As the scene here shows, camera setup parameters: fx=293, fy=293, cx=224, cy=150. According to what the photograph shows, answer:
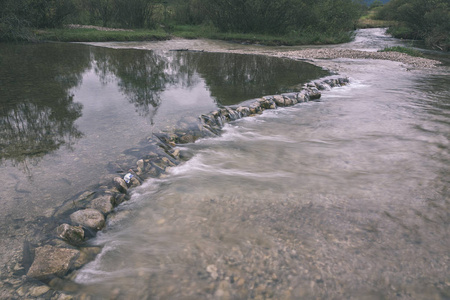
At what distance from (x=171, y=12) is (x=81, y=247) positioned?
39.4 meters

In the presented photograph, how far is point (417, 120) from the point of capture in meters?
7.00

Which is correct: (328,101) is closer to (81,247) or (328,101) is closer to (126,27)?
(81,247)

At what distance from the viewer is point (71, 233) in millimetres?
2807

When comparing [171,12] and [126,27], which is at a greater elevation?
[171,12]

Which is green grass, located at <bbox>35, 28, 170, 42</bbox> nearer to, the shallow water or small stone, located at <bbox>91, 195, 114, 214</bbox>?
the shallow water

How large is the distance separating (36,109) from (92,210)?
152 inches

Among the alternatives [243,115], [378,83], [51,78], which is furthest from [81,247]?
[378,83]


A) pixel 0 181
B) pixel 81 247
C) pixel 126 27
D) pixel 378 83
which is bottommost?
pixel 81 247

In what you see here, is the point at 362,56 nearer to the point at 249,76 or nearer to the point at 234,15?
the point at 249,76

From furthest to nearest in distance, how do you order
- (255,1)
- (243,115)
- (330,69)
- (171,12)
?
(171,12), (255,1), (330,69), (243,115)

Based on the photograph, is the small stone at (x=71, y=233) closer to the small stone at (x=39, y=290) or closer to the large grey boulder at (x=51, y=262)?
the large grey boulder at (x=51, y=262)

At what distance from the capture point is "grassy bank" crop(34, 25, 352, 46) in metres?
19.8

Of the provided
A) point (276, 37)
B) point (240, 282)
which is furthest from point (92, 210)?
point (276, 37)

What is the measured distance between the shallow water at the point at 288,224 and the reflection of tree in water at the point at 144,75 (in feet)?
7.51
